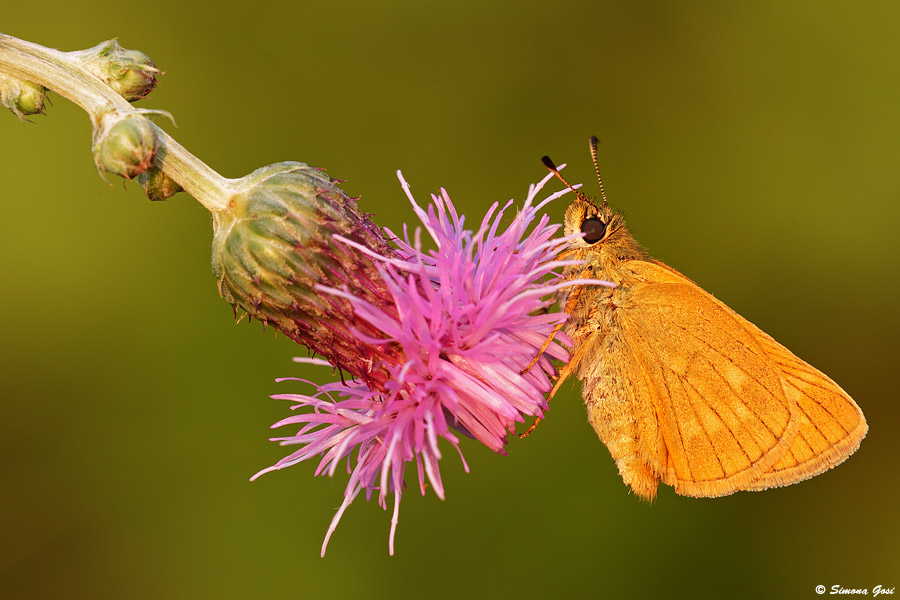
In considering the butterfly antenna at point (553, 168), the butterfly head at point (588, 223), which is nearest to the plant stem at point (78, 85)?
the butterfly antenna at point (553, 168)

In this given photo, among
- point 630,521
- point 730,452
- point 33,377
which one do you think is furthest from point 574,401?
point 33,377

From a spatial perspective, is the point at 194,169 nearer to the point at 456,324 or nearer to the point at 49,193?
the point at 456,324

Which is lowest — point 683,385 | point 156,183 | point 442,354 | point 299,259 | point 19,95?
point 683,385

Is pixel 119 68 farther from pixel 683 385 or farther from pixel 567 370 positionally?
pixel 683 385

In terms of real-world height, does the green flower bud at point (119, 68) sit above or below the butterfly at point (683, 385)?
above

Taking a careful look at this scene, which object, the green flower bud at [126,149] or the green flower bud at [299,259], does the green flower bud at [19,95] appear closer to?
the green flower bud at [126,149]

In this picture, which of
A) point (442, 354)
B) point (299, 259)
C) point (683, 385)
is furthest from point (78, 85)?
point (683, 385)
